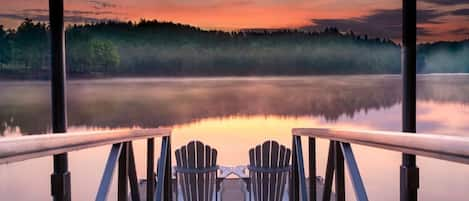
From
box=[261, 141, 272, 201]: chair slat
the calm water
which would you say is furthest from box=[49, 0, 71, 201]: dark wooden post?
the calm water

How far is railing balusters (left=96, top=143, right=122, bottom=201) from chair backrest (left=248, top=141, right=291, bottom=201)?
370cm

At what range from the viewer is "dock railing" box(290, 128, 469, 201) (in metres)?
0.82

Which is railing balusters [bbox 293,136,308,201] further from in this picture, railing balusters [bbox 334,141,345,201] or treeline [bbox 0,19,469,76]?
treeline [bbox 0,19,469,76]

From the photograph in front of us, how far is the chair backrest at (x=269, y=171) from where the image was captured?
5.34 meters

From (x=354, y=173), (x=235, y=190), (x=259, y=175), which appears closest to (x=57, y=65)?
(x=354, y=173)

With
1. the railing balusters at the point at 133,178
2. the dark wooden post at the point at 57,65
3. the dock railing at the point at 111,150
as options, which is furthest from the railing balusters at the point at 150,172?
the dark wooden post at the point at 57,65

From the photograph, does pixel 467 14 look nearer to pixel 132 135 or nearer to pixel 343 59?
pixel 343 59

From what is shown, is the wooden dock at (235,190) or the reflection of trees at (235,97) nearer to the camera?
the wooden dock at (235,190)

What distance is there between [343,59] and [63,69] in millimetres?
4395

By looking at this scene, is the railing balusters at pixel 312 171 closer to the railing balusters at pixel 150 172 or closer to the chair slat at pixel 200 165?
the railing balusters at pixel 150 172

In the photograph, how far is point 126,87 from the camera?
251 inches

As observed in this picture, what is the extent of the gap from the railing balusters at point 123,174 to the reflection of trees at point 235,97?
14.6 ft

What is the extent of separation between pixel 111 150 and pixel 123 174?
0.17m

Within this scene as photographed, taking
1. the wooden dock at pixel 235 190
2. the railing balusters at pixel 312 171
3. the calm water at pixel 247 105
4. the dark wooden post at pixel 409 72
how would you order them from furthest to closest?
the calm water at pixel 247 105 < the wooden dock at pixel 235 190 < the dark wooden post at pixel 409 72 < the railing balusters at pixel 312 171
